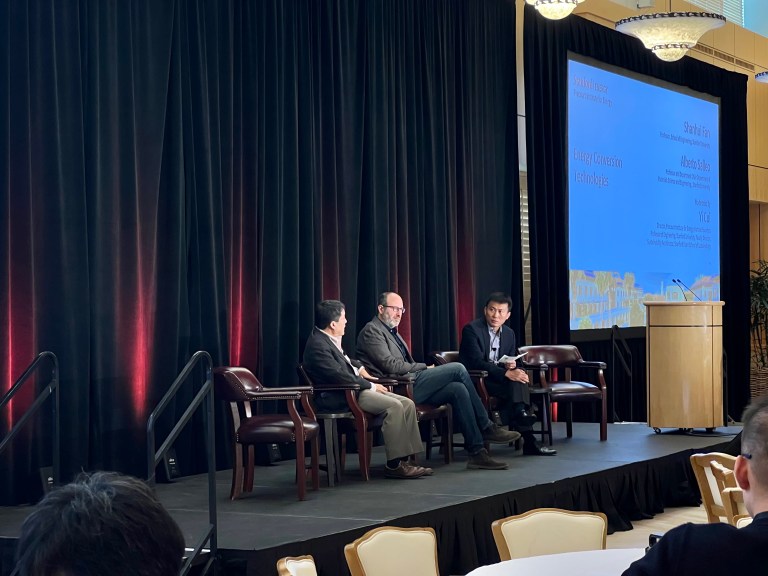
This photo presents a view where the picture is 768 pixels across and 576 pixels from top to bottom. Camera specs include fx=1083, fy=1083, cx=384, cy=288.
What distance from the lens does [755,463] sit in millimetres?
1982

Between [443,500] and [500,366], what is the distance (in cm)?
182

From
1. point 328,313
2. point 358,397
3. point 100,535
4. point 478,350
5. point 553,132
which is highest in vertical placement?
point 553,132

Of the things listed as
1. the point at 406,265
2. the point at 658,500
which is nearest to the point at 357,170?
the point at 406,265

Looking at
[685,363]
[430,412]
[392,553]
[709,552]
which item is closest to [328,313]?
[430,412]

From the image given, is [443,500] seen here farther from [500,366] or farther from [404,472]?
[500,366]

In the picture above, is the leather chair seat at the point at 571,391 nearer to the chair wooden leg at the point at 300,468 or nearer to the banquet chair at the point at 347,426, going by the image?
the banquet chair at the point at 347,426

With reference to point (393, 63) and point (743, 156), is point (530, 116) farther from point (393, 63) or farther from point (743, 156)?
point (743, 156)

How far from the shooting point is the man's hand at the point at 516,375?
6.94 m

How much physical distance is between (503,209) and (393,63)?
69.6 inches

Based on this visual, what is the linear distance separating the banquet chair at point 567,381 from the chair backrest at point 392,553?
168 inches

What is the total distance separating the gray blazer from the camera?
6535mm

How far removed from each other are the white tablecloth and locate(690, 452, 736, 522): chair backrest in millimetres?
1634

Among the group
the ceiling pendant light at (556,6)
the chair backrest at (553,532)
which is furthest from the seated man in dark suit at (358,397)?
the chair backrest at (553,532)

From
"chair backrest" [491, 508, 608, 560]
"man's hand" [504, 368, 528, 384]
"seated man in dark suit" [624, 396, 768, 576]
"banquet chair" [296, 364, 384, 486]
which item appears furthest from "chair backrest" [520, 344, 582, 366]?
"seated man in dark suit" [624, 396, 768, 576]
